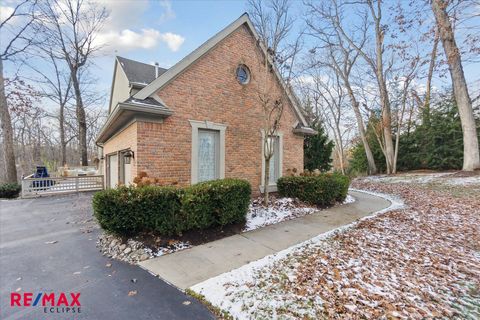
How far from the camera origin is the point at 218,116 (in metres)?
7.21

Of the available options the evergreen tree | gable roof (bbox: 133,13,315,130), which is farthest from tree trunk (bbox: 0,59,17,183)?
the evergreen tree

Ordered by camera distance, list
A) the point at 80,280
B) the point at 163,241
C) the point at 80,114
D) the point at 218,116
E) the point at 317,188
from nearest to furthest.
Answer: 1. the point at 80,280
2. the point at 163,241
3. the point at 218,116
4. the point at 317,188
5. the point at 80,114

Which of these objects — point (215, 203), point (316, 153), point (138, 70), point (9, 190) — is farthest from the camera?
point (316, 153)

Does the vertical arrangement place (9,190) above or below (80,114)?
below

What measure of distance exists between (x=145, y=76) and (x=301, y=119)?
944cm

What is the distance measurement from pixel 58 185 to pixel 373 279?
14.6 meters

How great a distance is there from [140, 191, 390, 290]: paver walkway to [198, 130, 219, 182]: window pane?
8.79 ft

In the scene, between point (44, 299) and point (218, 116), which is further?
point (218, 116)

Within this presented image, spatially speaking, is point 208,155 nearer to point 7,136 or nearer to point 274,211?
point 274,211

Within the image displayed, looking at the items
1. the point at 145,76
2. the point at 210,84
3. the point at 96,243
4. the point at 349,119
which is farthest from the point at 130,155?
the point at 349,119

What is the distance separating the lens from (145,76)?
12.5m

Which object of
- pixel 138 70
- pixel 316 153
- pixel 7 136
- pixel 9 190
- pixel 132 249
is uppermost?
pixel 138 70

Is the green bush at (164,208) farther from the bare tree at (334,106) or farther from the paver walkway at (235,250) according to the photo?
the bare tree at (334,106)
